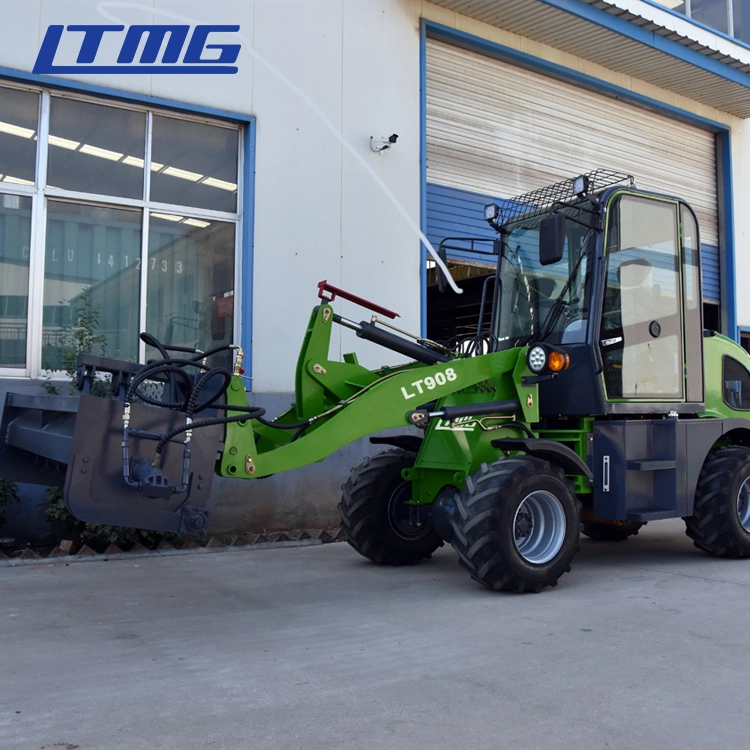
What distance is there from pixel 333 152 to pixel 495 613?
632 centimetres

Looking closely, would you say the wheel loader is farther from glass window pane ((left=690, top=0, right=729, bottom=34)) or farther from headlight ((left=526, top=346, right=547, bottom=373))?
glass window pane ((left=690, top=0, right=729, bottom=34))

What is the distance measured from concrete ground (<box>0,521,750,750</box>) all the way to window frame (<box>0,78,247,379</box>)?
2568 mm

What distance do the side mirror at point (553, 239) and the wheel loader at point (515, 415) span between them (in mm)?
16

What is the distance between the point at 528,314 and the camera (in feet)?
23.5

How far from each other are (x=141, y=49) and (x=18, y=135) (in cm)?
154

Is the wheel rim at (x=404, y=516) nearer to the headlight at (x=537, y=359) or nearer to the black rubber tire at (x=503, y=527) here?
the black rubber tire at (x=503, y=527)

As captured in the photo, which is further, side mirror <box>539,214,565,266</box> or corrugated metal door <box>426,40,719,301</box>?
corrugated metal door <box>426,40,719,301</box>

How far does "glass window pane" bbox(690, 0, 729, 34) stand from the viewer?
45.4 feet

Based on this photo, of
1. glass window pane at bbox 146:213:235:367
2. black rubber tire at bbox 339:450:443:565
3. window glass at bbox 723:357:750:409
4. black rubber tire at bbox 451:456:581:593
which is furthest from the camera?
glass window pane at bbox 146:213:235:367

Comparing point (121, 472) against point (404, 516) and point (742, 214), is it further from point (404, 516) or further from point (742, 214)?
point (742, 214)

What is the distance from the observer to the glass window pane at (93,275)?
8.58 meters

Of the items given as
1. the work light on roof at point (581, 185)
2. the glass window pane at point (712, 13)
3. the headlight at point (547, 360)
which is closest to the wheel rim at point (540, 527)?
the headlight at point (547, 360)

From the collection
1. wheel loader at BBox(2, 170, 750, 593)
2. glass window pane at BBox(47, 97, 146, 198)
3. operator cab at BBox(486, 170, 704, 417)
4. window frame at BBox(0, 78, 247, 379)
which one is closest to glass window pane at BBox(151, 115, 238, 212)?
window frame at BBox(0, 78, 247, 379)

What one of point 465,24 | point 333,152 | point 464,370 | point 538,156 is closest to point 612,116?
point 538,156
